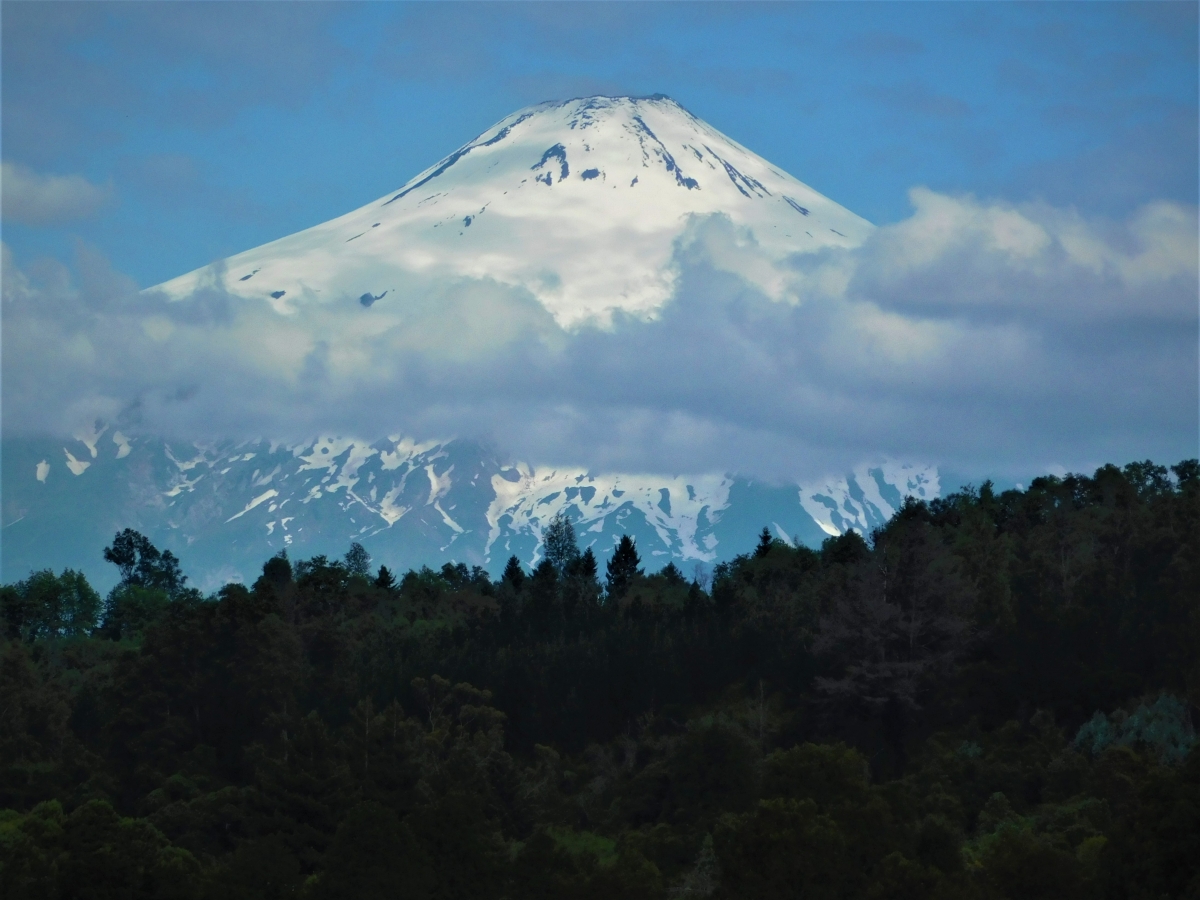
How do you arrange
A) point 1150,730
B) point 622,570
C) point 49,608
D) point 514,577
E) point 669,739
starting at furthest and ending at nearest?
1. point 49,608
2. point 514,577
3. point 622,570
4. point 669,739
5. point 1150,730

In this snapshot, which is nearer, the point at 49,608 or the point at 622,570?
the point at 622,570

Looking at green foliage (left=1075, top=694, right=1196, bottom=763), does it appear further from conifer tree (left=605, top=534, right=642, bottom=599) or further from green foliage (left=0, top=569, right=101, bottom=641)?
green foliage (left=0, top=569, right=101, bottom=641)

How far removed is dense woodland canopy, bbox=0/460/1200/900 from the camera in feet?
139

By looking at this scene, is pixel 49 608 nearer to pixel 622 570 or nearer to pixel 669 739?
pixel 622 570

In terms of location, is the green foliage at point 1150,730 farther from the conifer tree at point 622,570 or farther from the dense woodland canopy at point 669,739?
the conifer tree at point 622,570

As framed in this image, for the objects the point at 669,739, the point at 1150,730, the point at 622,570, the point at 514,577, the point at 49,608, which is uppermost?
the point at 49,608

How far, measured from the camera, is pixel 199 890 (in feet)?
145

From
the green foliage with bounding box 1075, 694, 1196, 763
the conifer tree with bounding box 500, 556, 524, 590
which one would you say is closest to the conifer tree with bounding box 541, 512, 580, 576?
the conifer tree with bounding box 500, 556, 524, 590

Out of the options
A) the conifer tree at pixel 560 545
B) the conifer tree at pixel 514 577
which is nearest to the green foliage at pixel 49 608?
the conifer tree at pixel 514 577

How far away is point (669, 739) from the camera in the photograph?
2640 inches

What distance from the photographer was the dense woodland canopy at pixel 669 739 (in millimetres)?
42438

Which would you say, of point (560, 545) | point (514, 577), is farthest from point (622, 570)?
point (560, 545)

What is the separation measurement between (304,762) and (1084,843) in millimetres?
23380

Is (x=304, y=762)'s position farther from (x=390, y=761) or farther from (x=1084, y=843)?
(x=1084, y=843)
